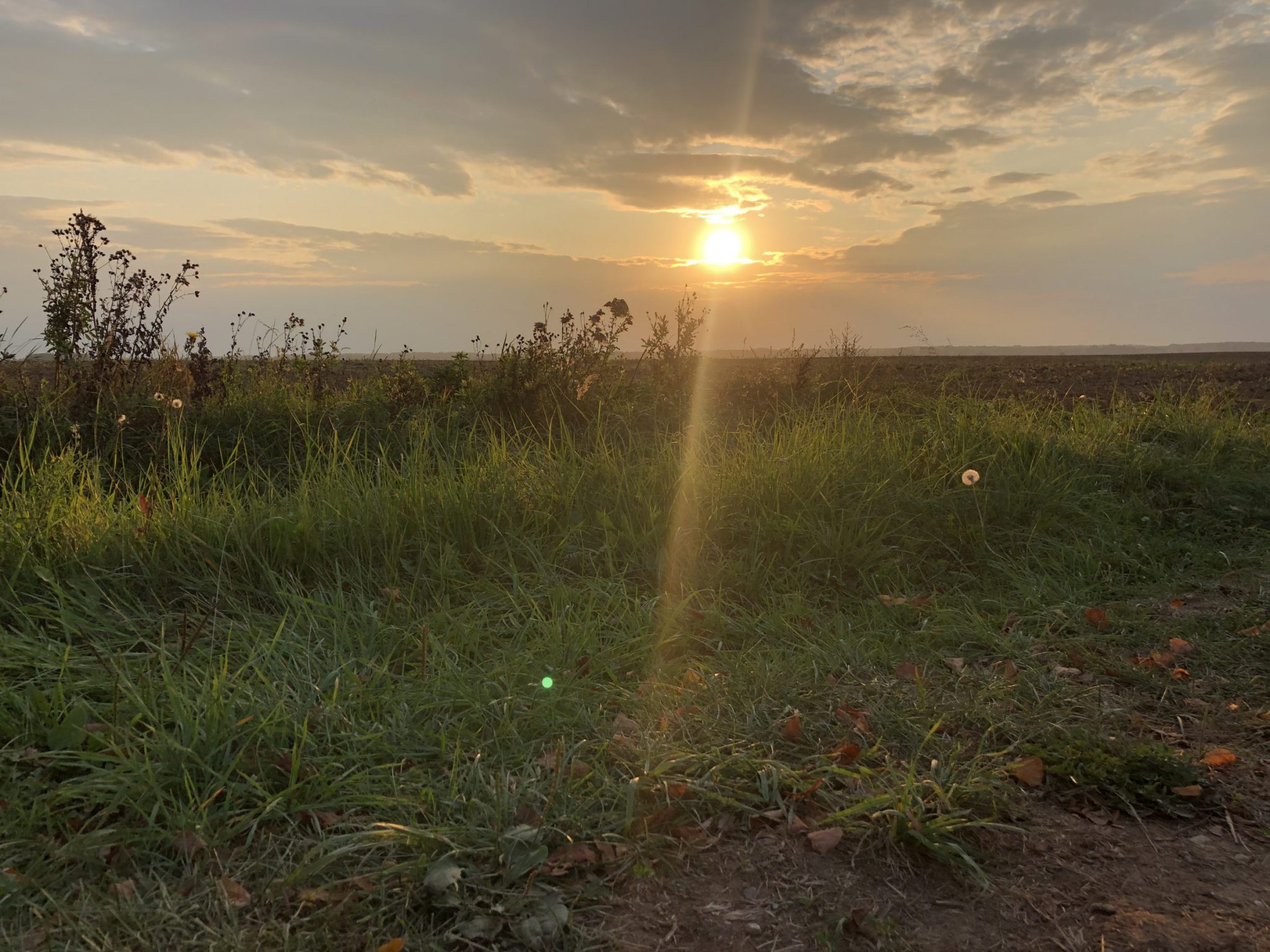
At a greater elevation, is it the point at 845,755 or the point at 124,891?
the point at 845,755

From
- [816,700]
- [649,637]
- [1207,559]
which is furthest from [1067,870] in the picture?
[1207,559]

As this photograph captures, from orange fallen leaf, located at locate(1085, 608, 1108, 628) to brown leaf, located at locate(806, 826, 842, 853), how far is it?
2598 mm

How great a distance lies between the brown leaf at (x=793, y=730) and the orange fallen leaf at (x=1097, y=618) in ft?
7.28

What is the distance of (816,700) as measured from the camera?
329 cm

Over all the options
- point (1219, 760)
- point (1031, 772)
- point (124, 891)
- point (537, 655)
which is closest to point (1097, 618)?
point (1219, 760)

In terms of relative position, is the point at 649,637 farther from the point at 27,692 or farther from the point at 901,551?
the point at 27,692

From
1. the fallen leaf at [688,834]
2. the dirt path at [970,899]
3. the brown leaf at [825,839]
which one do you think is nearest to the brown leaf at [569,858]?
the dirt path at [970,899]

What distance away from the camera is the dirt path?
2139 mm

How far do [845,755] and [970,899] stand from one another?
0.61 meters

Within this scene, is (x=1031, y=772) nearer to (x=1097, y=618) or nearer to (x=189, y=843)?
(x=1097, y=618)

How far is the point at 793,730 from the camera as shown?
2975 mm

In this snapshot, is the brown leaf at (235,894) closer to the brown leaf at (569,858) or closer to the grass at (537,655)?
the grass at (537,655)

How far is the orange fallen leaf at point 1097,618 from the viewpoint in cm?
439

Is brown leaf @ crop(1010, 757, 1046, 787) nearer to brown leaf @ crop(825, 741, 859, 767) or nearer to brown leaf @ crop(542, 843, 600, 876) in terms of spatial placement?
brown leaf @ crop(825, 741, 859, 767)
